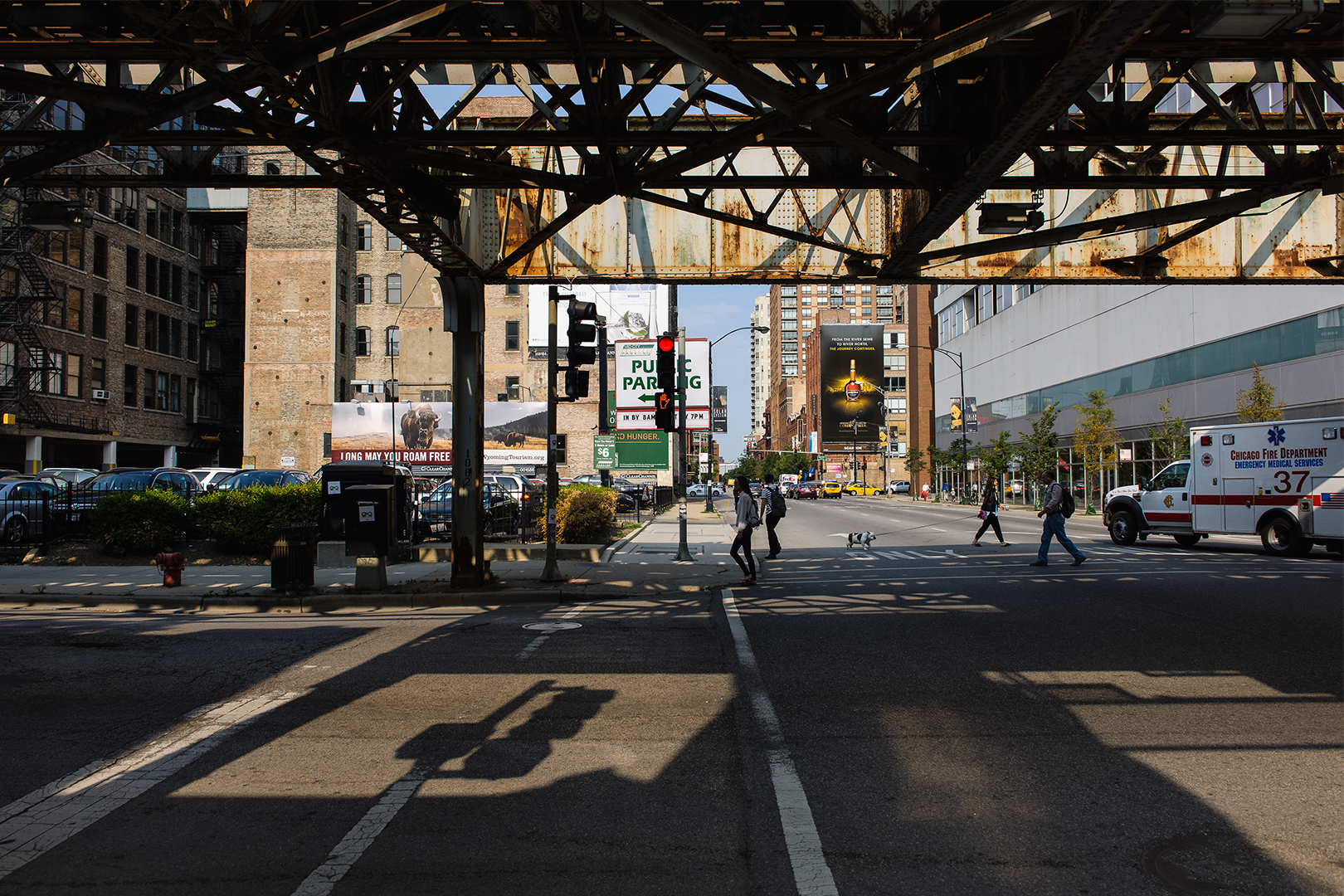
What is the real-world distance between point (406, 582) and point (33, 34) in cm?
909

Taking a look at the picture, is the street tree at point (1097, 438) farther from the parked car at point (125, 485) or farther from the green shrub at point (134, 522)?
the green shrub at point (134, 522)

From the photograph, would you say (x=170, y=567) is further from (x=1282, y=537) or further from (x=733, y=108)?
(x=1282, y=537)

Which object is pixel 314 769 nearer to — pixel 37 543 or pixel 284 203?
pixel 37 543

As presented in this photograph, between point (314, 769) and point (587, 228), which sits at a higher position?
point (587, 228)

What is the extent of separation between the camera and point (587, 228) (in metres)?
14.4

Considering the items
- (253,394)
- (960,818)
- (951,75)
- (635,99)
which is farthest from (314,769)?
(253,394)

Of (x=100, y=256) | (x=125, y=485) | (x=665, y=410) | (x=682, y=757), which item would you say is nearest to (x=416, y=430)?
(x=100, y=256)

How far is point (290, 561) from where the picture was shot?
13633 mm

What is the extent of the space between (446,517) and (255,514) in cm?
465

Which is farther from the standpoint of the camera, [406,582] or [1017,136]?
[406,582]

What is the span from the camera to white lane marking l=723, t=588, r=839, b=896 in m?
3.85

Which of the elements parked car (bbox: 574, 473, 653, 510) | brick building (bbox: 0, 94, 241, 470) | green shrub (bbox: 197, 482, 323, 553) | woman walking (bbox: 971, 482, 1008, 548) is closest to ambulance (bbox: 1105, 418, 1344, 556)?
woman walking (bbox: 971, 482, 1008, 548)

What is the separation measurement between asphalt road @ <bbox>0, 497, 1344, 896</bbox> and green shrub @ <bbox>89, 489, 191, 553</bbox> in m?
8.07

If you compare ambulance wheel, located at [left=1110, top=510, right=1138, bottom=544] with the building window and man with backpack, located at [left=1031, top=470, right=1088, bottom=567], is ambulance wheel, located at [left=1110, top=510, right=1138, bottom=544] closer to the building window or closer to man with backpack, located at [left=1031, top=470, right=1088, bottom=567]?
man with backpack, located at [left=1031, top=470, right=1088, bottom=567]
